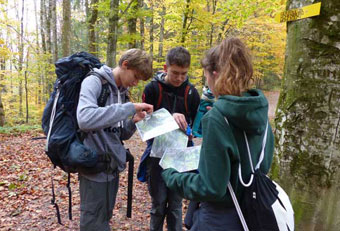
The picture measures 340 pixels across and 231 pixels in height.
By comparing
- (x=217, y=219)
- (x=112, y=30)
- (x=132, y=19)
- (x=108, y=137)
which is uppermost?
(x=132, y=19)

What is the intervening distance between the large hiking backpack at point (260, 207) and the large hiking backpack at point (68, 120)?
1.17 metres

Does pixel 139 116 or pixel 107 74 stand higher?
pixel 107 74

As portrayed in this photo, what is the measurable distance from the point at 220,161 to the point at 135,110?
3.18ft

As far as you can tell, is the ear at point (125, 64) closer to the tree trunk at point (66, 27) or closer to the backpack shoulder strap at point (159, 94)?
the backpack shoulder strap at point (159, 94)

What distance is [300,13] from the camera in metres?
2.01

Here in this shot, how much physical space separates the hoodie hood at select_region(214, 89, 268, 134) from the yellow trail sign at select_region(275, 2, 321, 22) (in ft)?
3.94

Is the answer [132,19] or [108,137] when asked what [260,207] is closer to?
[108,137]

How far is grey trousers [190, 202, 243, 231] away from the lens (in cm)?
128

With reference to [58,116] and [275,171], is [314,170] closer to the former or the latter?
[275,171]

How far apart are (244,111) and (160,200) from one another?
1.74 meters

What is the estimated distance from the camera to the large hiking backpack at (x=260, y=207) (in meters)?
1.23

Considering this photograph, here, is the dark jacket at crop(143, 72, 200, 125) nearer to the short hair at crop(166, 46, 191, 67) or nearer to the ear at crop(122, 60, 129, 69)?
the short hair at crop(166, 46, 191, 67)

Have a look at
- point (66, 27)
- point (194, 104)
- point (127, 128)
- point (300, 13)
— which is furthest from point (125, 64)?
point (66, 27)

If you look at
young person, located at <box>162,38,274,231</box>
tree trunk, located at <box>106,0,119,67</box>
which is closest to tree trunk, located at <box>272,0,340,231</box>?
young person, located at <box>162,38,274,231</box>
